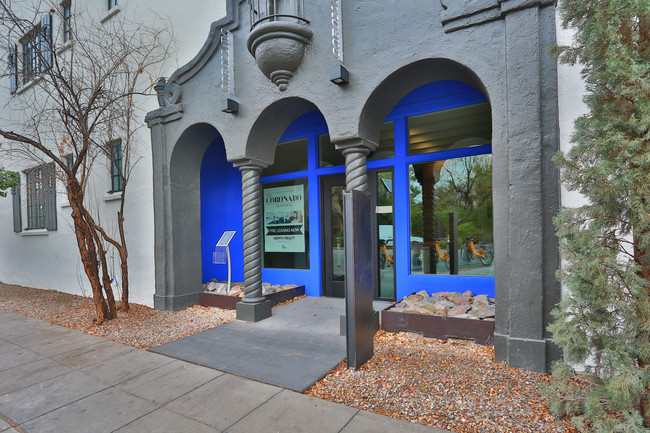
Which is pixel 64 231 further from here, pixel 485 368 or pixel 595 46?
pixel 595 46

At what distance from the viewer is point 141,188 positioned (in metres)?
6.97

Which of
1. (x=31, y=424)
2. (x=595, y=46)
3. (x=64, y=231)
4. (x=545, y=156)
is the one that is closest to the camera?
(x=595, y=46)

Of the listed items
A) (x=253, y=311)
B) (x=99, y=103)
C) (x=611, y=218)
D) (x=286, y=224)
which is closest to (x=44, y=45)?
(x=99, y=103)

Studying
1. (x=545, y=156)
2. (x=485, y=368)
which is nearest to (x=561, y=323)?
(x=485, y=368)

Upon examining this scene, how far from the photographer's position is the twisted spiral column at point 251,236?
564 centimetres

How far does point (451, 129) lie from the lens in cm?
570

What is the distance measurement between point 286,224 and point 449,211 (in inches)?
132

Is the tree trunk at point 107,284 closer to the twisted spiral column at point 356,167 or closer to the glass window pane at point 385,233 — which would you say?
the twisted spiral column at point 356,167

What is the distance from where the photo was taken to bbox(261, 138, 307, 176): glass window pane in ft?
24.1

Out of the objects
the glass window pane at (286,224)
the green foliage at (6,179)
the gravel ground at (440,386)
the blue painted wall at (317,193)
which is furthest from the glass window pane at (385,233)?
the green foliage at (6,179)

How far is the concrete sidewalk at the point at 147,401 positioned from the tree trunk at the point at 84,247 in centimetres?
138

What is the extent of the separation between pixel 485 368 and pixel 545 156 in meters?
2.14

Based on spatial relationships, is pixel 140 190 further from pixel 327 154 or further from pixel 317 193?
pixel 327 154

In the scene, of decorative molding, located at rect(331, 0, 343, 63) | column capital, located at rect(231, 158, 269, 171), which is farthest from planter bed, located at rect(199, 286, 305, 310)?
decorative molding, located at rect(331, 0, 343, 63)
